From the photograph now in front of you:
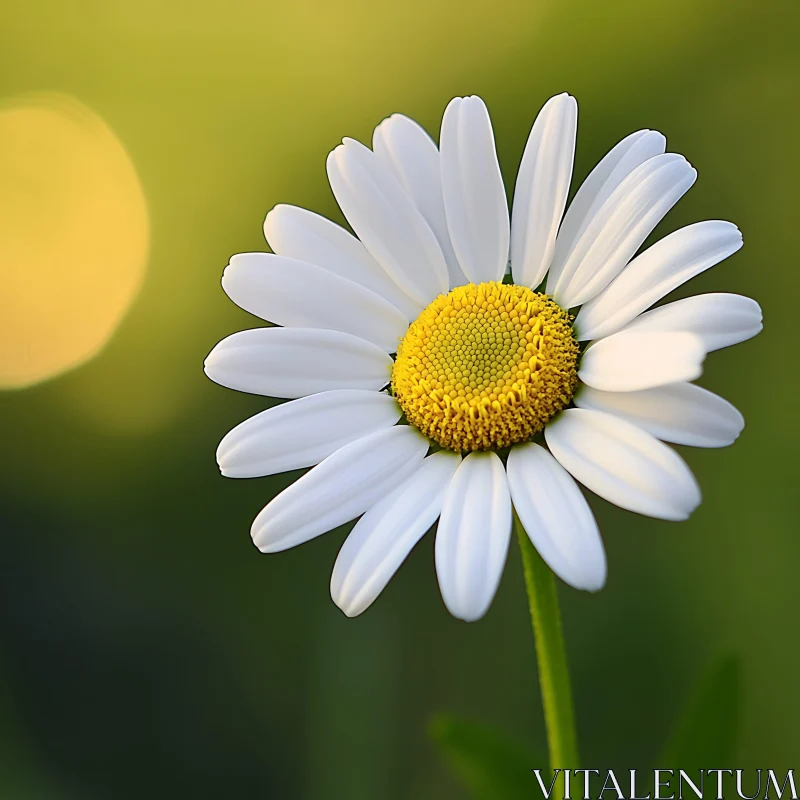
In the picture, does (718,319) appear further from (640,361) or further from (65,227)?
(65,227)

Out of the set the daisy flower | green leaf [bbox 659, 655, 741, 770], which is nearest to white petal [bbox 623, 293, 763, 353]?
the daisy flower

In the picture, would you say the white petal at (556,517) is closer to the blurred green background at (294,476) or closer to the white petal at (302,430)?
the white petal at (302,430)

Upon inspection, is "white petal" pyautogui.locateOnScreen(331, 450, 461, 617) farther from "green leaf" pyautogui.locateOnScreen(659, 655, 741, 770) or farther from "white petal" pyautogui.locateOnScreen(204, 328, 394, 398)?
"green leaf" pyautogui.locateOnScreen(659, 655, 741, 770)

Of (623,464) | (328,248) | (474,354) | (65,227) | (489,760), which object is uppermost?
(65,227)

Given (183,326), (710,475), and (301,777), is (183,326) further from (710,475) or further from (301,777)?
(710,475)

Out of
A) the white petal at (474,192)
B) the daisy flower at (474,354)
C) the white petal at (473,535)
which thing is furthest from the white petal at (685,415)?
the white petal at (474,192)

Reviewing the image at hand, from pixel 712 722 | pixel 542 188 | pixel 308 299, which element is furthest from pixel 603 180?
pixel 712 722
